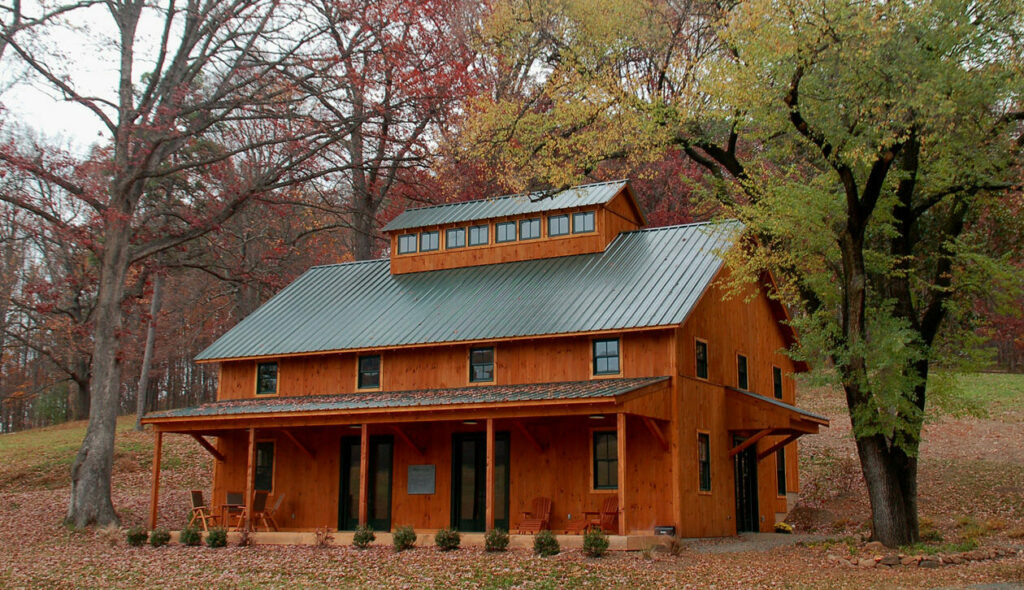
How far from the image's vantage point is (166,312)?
4231 cm

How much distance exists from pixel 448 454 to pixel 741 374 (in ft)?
25.6

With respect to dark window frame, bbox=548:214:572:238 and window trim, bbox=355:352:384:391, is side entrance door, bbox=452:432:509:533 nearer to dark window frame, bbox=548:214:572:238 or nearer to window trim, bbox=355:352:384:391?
window trim, bbox=355:352:384:391

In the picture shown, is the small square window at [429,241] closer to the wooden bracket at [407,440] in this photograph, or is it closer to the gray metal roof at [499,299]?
the gray metal roof at [499,299]

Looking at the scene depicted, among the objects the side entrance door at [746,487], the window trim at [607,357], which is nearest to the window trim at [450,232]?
the window trim at [607,357]

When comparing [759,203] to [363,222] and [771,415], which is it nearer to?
[771,415]

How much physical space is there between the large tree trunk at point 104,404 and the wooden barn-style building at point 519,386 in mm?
2373

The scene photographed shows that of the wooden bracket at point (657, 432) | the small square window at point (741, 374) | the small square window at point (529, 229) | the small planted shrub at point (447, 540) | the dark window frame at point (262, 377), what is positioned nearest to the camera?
the small planted shrub at point (447, 540)

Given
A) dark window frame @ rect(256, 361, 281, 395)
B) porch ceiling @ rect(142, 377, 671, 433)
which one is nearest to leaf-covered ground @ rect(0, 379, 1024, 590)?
porch ceiling @ rect(142, 377, 671, 433)

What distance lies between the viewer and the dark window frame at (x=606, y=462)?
19.6 metres

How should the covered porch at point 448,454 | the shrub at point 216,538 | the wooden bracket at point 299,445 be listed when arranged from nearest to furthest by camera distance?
the covered porch at point 448,454
the shrub at point 216,538
the wooden bracket at point 299,445

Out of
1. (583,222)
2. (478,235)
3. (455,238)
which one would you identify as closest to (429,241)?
(455,238)

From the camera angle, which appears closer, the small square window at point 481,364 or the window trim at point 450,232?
the small square window at point 481,364

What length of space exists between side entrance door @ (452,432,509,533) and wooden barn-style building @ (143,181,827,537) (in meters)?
0.04

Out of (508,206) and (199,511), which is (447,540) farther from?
(508,206)
